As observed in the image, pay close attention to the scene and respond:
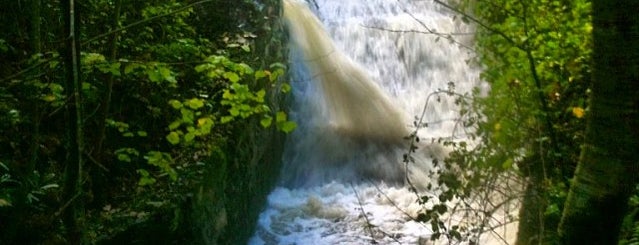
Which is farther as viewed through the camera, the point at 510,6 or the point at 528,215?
the point at 528,215

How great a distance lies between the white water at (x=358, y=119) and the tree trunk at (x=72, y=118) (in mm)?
3549

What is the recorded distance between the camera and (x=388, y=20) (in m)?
10.5

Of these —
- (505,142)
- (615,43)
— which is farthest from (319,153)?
(615,43)

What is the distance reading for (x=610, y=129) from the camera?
5.47 ft

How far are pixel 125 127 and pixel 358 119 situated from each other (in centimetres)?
508

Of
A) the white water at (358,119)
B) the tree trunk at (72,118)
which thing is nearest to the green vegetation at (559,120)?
the white water at (358,119)

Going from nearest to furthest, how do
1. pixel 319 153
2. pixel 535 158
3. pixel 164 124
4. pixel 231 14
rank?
pixel 535 158 → pixel 164 124 → pixel 231 14 → pixel 319 153

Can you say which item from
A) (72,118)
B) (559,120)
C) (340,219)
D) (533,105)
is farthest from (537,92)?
(340,219)

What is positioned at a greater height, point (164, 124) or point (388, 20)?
point (388, 20)

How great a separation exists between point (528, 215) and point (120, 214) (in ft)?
10.3

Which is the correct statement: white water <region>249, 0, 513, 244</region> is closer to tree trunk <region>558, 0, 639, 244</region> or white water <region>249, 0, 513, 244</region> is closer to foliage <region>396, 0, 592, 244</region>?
foliage <region>396, 0, 592, 244</region>

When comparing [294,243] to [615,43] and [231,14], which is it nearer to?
[231,14]

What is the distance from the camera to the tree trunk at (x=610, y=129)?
63.6 inches

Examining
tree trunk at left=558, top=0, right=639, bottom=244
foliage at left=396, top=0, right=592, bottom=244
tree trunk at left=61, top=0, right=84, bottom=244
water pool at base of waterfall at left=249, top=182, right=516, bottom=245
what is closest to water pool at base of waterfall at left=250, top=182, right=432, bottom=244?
water pool at base of waterfall at left=249, top=182, right=516, bottom=245
